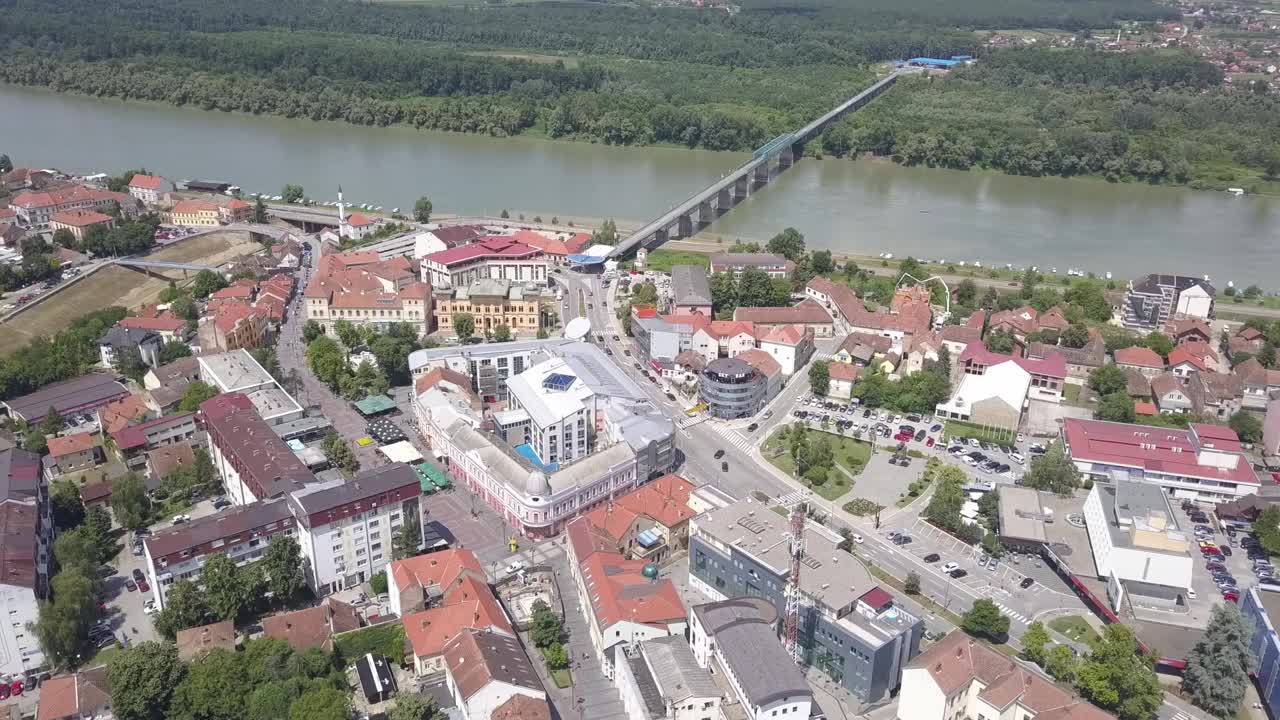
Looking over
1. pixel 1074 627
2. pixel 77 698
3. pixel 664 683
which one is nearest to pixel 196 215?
pixel 77 698

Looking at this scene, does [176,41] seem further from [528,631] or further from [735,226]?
[528,631]

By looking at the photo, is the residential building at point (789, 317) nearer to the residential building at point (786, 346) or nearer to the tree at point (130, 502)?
the residential building at point (786, 346)

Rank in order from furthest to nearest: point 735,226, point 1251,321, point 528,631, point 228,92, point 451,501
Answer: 1. point 228,92
2. point 735,226
3. point 1251,321
4. point 451,501
5. point 528,631

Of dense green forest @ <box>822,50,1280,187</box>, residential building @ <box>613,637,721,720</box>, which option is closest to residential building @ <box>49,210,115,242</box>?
residential building @ <box>613,637,721,720</box>

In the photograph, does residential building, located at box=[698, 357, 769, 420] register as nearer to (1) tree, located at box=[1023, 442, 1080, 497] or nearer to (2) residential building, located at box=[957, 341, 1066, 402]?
(2) residential building, located at box=[957, 341, 1066, 402]

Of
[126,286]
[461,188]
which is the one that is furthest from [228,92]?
[126,286]

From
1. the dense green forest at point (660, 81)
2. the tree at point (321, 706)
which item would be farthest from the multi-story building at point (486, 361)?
the dense green forest at point (660, 81)
